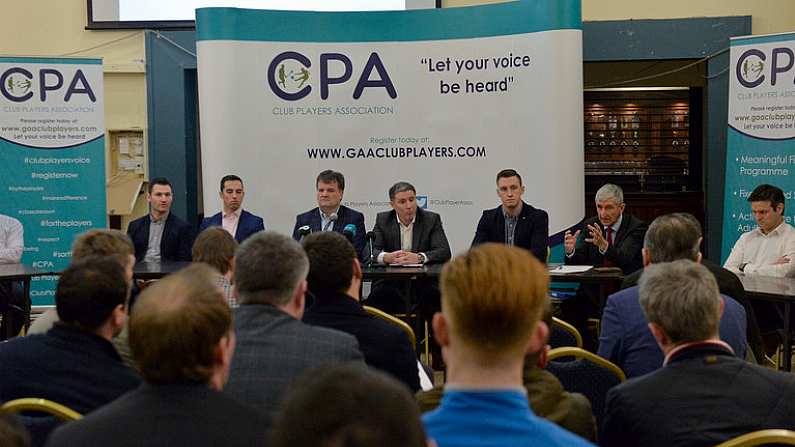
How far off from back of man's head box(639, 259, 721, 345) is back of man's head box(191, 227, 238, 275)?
1860 millimetres

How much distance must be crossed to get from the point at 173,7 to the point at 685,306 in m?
7.02

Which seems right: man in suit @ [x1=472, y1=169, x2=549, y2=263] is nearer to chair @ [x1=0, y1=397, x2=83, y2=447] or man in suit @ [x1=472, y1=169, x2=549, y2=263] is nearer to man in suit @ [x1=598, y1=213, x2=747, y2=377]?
man in suit @ [x1=598, y1=213, x2=747, y2=377]

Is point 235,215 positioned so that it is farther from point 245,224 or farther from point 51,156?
point 51,156

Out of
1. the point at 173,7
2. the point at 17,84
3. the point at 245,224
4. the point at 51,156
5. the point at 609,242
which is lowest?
the point at 609,242

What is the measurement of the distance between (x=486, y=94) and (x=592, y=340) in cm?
217

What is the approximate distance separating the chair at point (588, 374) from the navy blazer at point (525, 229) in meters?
3.62

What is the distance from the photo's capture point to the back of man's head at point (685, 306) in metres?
2.26

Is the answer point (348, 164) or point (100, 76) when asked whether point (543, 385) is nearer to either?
point (348, 164)

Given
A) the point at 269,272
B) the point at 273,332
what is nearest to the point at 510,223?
the point at 269,272

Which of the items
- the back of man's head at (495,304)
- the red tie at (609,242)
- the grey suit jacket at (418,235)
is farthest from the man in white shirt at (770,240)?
the back of man's head at (495,304)

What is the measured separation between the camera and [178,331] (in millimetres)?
1625

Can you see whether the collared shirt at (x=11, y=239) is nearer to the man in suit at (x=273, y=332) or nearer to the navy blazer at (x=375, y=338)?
the navy blazer at (x=375, y=338)

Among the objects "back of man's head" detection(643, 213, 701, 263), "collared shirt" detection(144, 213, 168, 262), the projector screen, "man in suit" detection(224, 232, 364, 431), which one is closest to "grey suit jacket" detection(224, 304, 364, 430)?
"man in suit" detection(224, 232, 364, 431)

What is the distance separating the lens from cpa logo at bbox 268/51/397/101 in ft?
25.0
